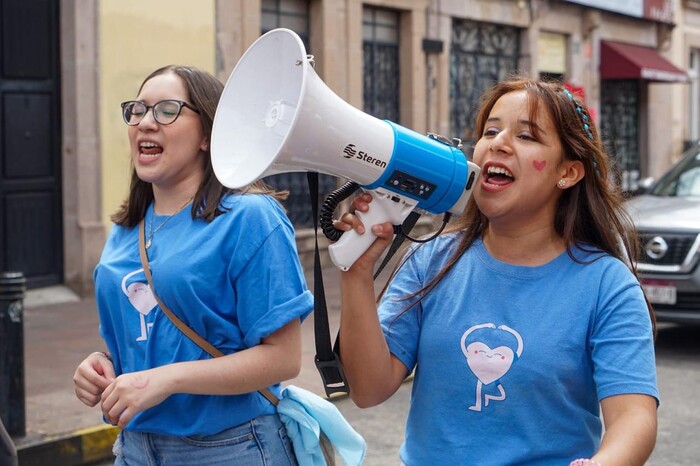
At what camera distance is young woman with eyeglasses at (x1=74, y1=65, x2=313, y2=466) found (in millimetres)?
2689

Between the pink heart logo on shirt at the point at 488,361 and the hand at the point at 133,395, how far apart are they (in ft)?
2.41

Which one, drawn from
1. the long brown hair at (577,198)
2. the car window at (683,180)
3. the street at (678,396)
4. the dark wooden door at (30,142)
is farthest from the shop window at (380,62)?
the long brown hair at (577,198)

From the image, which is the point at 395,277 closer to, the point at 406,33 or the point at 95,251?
Answer: the point at 95,251

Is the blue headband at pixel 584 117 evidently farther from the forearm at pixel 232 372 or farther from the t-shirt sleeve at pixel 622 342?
the forearm at pixel 232 372

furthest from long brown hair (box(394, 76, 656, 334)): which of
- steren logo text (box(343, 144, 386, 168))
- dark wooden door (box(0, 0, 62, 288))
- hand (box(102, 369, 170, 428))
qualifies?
dark wooden door (box(0, 0, 62, 288))

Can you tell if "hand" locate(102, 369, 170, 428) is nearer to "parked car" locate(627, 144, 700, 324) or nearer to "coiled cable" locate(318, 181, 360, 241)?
"coiled cable" locate(318, 181, 360, 241)

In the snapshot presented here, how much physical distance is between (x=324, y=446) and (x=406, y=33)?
45.3 feet

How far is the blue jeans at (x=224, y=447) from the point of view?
2742 mm

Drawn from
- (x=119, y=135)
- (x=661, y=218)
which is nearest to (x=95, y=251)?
(x=119, y=135)

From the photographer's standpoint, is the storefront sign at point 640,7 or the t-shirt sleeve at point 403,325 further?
the storefront sign at point 640,7

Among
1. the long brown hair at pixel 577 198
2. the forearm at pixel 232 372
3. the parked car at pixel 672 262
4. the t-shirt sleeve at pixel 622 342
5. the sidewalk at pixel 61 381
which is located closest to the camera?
the t-shirt sleeve at pixel 622 342

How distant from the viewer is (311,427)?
2.80 metres

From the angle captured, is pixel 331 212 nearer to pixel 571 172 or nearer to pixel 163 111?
pixel 571 172

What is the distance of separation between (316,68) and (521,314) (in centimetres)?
1203
